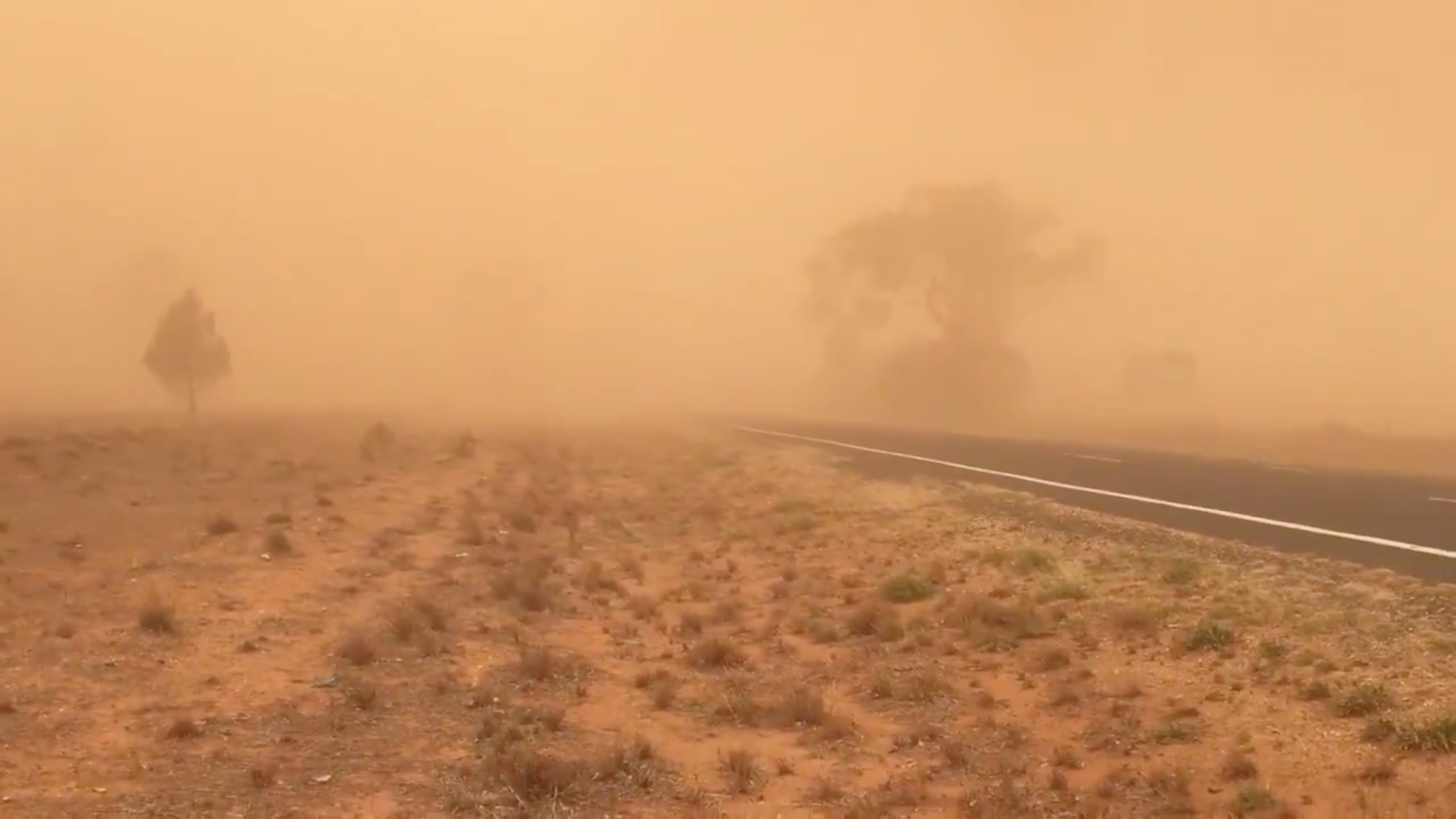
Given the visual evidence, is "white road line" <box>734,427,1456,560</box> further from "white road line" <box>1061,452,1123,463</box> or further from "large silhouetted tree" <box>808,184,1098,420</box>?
"large silhouetted tree" <box>808,184,1098,420</box>

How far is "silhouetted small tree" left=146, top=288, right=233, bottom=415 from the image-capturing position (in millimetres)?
57688

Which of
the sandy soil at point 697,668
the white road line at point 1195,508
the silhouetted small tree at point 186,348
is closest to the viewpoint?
the sandy soil at point 697,668

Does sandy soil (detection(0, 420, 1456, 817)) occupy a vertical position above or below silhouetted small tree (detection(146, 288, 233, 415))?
below

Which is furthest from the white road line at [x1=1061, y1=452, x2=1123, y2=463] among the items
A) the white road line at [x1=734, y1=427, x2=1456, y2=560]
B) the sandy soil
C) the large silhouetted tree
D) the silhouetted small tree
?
the silhouetted small tree

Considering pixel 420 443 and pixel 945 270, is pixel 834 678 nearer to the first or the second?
pixel 420 443

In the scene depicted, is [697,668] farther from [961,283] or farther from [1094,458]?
[961,283]

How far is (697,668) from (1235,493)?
1279 centimetres

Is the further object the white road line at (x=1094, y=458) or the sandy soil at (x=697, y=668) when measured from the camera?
the white road line at (x=1094, y=458)

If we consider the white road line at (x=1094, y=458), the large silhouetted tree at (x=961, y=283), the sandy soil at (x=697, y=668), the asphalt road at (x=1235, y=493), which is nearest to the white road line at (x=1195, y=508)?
the asphalt road at (x=1235, y=493)

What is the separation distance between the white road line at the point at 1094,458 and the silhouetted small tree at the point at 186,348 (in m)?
45.6

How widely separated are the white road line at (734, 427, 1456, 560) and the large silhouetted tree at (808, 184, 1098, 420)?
3155cm

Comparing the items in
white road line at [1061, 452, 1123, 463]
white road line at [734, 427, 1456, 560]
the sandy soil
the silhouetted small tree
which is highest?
the silhouetted small tree

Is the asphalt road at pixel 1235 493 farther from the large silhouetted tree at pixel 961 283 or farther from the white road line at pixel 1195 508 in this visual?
the large silhouetted tree at pixel 961 283

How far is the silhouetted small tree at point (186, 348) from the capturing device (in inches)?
2271
